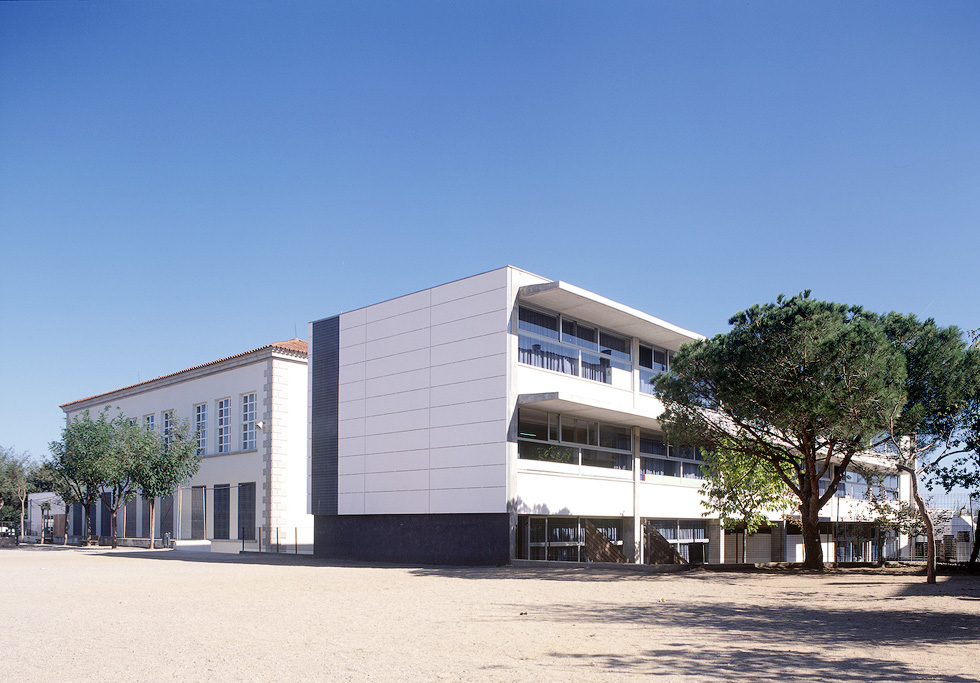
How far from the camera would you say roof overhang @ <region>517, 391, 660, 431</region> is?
85.1 ft

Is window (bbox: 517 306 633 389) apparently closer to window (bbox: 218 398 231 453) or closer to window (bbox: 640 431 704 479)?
window (bbox: 640 431 704 479)

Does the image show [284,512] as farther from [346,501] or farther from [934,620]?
[934,620]

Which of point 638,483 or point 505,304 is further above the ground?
point 505,304

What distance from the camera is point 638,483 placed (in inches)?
1265

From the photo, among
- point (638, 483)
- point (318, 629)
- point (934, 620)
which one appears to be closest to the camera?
point (318, 629)

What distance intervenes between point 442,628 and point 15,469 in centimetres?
6129

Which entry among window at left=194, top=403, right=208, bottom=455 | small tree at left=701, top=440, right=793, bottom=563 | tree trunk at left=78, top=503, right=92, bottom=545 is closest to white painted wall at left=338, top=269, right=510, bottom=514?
small tree at left=701, top=440, right=793, bottom=563

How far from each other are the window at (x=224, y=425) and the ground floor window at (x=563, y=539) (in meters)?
18.8

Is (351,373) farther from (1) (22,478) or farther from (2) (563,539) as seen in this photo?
(1) (22,478)

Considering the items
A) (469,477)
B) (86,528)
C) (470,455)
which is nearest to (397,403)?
(470,455)

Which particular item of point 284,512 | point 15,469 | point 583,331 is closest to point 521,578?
point 583,331

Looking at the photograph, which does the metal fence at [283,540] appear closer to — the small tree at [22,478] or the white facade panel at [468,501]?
the white facade panel at [468,501]

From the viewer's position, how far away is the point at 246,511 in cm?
3834

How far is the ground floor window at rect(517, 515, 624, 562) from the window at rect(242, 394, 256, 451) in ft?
53.5
